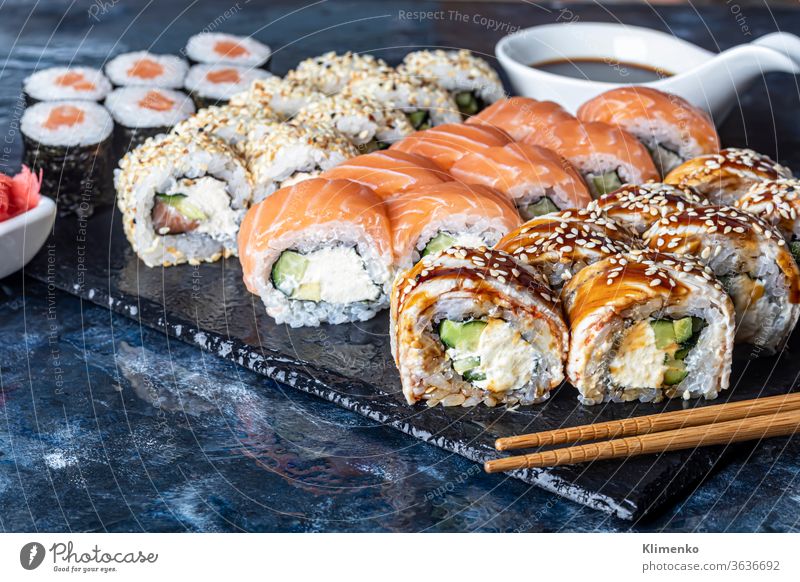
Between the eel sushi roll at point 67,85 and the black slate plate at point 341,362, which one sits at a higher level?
the eel sushi roll at point 67,85

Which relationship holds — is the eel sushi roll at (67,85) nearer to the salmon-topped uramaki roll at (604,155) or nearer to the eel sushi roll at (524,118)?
the eel sushi roll at (524,118)

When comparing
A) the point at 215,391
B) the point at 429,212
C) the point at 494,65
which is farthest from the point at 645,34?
the point at 215,391

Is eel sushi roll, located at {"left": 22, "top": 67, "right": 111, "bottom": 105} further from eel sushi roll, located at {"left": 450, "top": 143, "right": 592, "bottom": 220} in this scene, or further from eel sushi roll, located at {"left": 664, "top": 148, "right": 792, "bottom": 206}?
eel sushi roll, located at {"left": 664, "top": 148, "right": 792, "bottom": 206}

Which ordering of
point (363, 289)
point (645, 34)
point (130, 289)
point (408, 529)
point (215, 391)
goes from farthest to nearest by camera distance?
point (645, 34), point (130, 289), point (363, 289), point (215, 391), point (408, 529)

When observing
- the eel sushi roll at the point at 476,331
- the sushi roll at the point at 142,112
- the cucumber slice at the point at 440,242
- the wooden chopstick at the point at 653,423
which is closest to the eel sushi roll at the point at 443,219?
the cucumber slice at the point at 440,242

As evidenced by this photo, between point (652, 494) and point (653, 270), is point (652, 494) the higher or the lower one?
the lower one

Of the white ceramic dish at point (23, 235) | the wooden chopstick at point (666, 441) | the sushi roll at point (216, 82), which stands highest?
the sushi roll at point (216, 82)

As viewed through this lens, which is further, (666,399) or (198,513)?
(666,399)

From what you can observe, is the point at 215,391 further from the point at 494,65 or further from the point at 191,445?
the point at 494,65
